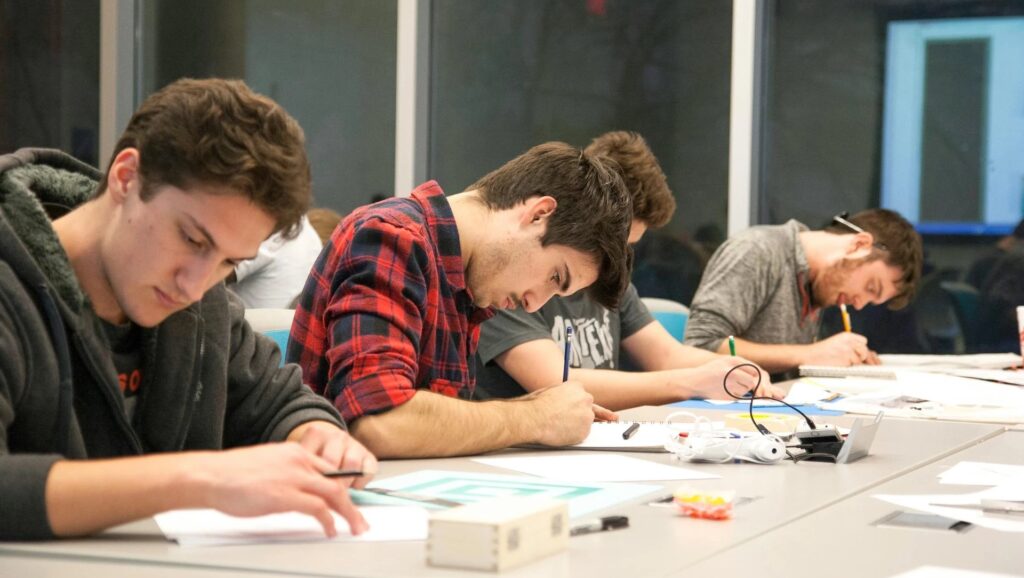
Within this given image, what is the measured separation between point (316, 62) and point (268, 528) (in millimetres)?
4380

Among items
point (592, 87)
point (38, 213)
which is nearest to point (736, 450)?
point (38, 213)

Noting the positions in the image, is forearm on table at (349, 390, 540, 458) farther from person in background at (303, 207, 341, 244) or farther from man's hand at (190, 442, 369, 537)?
person in background at (303, 207, 341, 244)

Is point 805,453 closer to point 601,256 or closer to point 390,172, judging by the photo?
point 601,256

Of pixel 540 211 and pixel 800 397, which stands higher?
pixel 540 211

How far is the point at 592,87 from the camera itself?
496 centimetres

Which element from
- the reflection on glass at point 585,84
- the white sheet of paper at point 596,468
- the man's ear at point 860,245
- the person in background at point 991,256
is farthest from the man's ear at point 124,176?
the person in background at point 991,256

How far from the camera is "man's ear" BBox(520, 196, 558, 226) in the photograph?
205cm

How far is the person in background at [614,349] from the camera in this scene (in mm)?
2615

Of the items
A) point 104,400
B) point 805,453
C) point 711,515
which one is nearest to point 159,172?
point 104,400

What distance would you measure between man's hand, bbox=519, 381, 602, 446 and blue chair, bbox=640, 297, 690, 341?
193cm

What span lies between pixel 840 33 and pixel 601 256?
9.64ft

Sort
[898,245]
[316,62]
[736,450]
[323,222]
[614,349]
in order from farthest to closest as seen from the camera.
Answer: [316,62] → [323,222] → [898,245] → [614,349] → [736,450]

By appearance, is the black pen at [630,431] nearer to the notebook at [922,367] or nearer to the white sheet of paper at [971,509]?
the white sheet of paper at [971,509]

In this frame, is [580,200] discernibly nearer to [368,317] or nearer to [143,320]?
[368,317]
